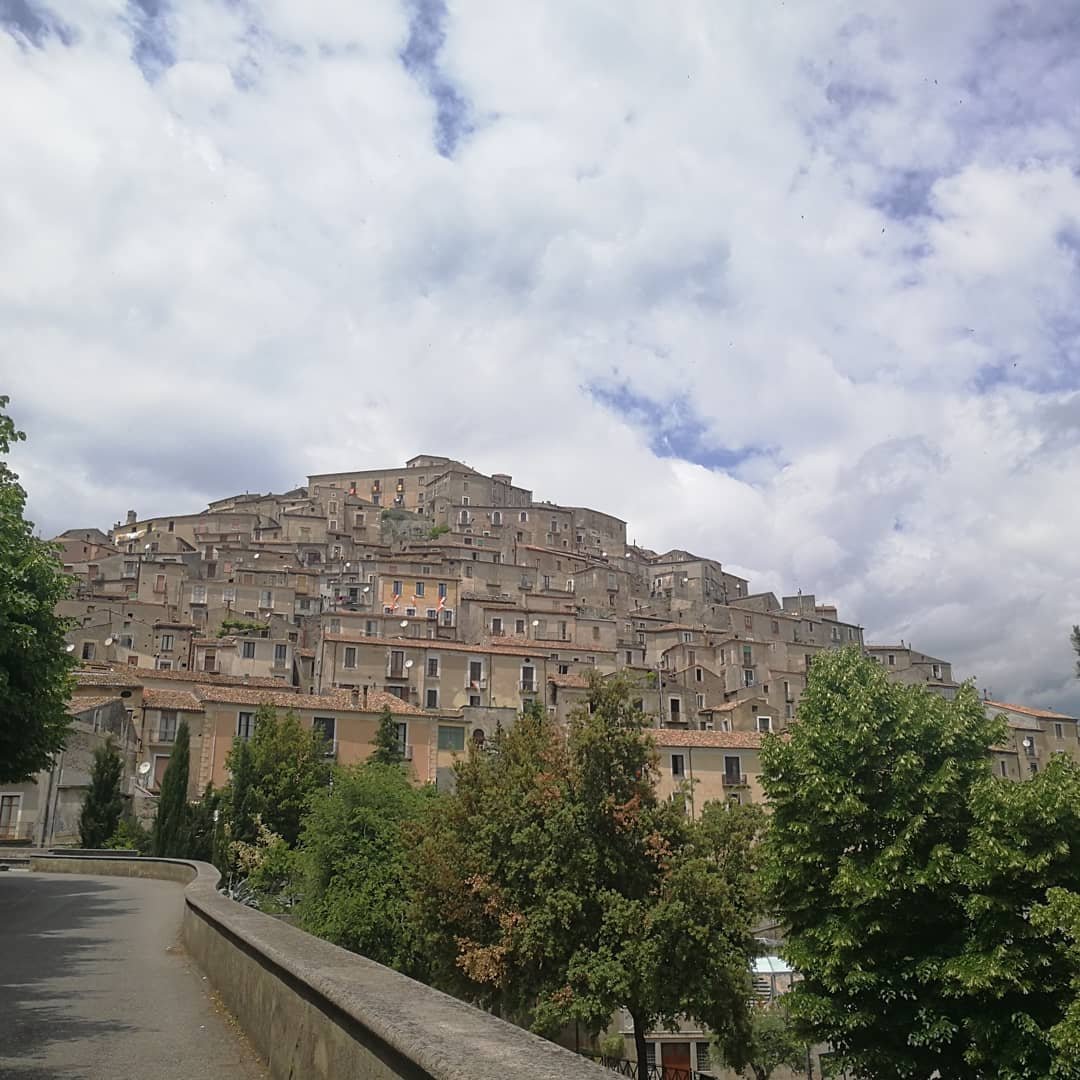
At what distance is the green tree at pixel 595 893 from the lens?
22359 mm

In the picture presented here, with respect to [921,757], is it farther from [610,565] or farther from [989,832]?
[610,565]

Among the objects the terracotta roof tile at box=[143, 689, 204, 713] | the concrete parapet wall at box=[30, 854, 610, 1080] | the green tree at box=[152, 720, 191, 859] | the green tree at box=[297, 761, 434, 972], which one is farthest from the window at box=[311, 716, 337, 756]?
the concrete parapet wall at box=[30, 854, 610, 1080]

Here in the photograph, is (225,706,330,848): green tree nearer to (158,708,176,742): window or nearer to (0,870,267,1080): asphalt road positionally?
(158,708,176,742): window

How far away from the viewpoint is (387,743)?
49750 millimetres

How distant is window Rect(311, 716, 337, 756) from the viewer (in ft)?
173

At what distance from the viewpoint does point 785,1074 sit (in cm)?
4141

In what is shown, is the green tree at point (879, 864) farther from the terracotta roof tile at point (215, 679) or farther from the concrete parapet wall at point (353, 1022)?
the terracotta roof tile at point (215, 679)

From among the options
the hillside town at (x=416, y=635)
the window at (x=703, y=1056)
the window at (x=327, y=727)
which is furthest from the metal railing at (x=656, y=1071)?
the window at (x=327, y=727)

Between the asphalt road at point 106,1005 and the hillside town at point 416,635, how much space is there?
14844 mm

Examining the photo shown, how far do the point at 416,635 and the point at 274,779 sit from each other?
33614mm

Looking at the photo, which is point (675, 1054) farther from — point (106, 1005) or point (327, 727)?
point (106, 1005)

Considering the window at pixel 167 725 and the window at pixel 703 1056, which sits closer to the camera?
the window at pixel 703 1056

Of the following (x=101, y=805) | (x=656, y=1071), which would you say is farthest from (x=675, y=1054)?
(x=101, y=805)

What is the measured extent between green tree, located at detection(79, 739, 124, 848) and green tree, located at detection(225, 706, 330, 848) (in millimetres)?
5327
